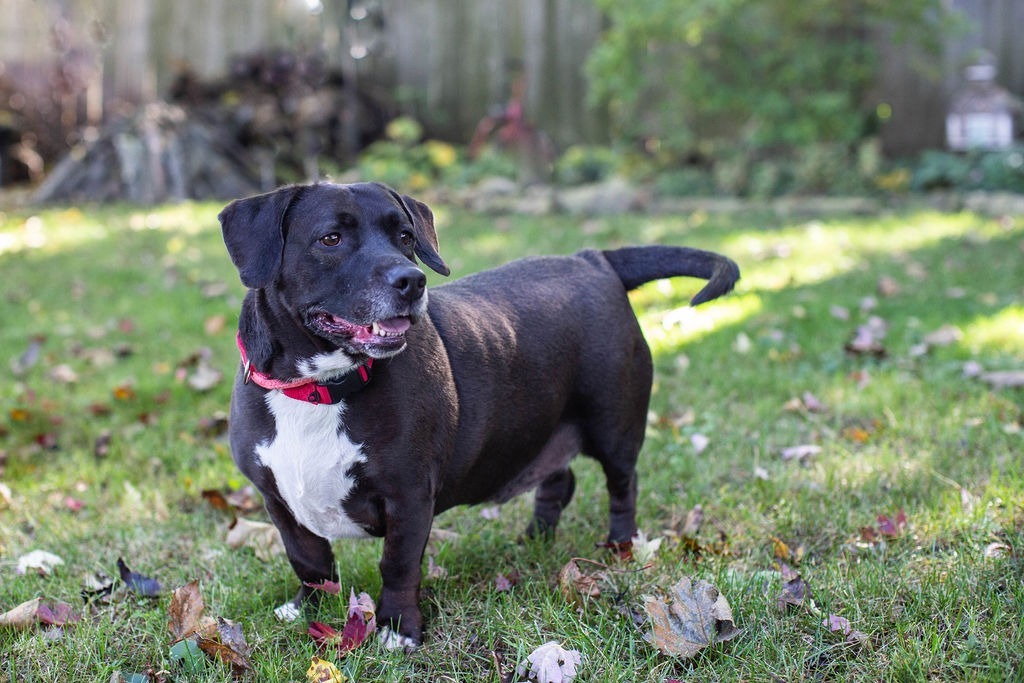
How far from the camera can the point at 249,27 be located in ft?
42.1

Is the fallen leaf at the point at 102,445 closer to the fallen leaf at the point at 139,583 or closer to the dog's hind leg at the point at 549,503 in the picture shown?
the fallen leaf at the point at 139,583

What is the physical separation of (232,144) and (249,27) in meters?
2.82

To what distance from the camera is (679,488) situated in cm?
363

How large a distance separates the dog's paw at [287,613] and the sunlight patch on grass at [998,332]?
363cm

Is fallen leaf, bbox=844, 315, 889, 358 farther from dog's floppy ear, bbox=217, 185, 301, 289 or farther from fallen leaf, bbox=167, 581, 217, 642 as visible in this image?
fallen leaf, bbox=167, 581, 217, 642

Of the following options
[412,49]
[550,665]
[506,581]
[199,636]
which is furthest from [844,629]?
[412,49]

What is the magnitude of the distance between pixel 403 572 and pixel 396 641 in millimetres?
188

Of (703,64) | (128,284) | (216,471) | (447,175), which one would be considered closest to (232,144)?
(447,175)

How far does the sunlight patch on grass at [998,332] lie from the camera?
4.83m

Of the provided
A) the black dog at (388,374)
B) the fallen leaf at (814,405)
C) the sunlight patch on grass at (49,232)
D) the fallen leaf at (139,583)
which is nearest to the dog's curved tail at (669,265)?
the black dog at (388,374)

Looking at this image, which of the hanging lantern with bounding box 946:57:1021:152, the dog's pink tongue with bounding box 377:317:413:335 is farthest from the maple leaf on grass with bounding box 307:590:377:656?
the hanging lantern with bounding box 946:57:1021:152

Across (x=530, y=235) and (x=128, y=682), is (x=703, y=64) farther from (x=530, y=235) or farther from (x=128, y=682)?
(x=128, y=682)

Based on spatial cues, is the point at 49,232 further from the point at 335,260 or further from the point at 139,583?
the point at 335,260

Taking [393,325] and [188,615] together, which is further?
[188,615]
